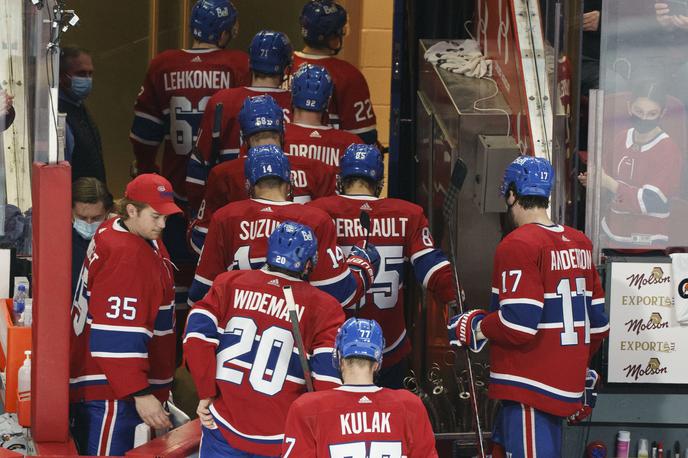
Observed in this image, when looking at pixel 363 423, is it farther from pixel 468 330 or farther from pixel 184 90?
pixel 184 90

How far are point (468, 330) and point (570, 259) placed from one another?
58 centimetres

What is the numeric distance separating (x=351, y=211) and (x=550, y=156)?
121 centimetres

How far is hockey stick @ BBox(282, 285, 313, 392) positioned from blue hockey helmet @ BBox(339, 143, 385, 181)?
138 cm

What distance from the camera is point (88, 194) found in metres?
7.50

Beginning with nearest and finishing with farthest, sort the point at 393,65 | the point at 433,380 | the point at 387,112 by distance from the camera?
the point at 433,380, the point at 393,65, the point at 387,112

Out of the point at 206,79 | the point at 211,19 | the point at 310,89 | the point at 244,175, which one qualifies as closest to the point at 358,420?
the point at 244,175

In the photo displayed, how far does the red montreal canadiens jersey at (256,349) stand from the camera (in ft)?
21.0

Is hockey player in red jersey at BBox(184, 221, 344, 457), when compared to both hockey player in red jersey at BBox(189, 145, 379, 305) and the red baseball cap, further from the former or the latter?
hockey player in red jersey at BBox(189, 145, 379, 305)

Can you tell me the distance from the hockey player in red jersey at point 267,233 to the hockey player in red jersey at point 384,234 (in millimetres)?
304

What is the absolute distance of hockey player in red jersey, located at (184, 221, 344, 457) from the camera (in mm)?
6398

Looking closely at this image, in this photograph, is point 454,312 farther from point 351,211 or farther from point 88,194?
point 88,194

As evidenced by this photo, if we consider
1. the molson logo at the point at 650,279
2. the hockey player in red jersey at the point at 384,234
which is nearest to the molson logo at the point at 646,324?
the molson logo at the point at 650,279

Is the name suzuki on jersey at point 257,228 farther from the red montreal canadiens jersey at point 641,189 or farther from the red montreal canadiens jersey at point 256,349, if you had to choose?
the red montreal canadiens jersey at point 641,189

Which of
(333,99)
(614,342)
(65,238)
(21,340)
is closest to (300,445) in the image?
(65,238)
